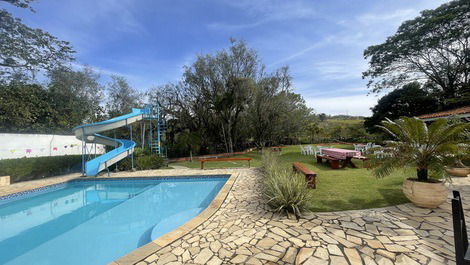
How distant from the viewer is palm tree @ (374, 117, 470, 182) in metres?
3.51

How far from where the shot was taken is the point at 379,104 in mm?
20484

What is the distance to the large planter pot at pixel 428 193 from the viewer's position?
11.5ft

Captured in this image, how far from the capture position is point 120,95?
68.8 ft

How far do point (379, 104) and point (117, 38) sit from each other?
25.3m

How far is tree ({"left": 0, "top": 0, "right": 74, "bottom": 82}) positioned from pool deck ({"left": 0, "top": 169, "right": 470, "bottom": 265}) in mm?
18139

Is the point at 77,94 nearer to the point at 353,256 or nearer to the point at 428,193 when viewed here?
the point at 353,256

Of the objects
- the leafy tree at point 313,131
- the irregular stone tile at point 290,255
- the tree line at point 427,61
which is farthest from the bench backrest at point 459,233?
the leafy tree at point 313,131

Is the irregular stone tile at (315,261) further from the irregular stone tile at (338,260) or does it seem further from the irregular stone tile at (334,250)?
the irregular stone tile at (334,250)

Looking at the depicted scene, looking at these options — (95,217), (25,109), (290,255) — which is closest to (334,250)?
(290,255)

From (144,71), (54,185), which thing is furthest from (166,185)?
(144,71)

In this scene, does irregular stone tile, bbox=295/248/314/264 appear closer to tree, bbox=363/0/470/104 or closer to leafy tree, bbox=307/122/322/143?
tree, bbox=363/0/470/104

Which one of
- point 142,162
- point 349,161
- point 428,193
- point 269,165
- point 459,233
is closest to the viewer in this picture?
point 459,233

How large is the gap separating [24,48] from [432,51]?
32.0m

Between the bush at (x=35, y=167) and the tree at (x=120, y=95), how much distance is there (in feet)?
35.5
